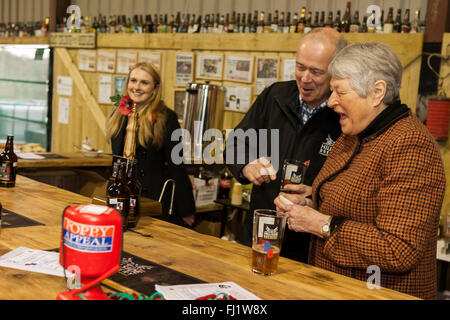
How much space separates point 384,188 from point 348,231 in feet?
0.62

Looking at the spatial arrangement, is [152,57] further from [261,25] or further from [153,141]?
[153,141]

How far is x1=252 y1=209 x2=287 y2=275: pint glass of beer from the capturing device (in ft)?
5.48

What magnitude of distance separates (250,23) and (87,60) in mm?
2989

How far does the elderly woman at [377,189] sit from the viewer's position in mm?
1690

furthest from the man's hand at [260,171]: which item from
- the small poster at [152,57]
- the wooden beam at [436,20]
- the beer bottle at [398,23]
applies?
the small poster at [152,57]

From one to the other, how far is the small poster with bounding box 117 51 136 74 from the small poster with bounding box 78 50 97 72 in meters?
0.60

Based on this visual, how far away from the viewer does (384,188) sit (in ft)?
5.80

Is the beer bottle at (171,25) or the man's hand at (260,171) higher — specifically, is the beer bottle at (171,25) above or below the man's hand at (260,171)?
above

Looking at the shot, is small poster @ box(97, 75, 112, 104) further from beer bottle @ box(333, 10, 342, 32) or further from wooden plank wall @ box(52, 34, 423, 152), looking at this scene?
beer bottle @ box(333, 10, 342, 32)

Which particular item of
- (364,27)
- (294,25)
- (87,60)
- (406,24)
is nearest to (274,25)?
(294,25)

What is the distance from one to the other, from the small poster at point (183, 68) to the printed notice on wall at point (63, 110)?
101 inches

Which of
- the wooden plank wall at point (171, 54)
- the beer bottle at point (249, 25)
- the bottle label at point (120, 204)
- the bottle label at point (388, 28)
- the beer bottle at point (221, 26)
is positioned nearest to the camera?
the bottle label at point (120, 204)

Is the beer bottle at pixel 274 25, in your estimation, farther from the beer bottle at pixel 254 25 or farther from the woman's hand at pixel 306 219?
the woman's hand at pixel 306 219
